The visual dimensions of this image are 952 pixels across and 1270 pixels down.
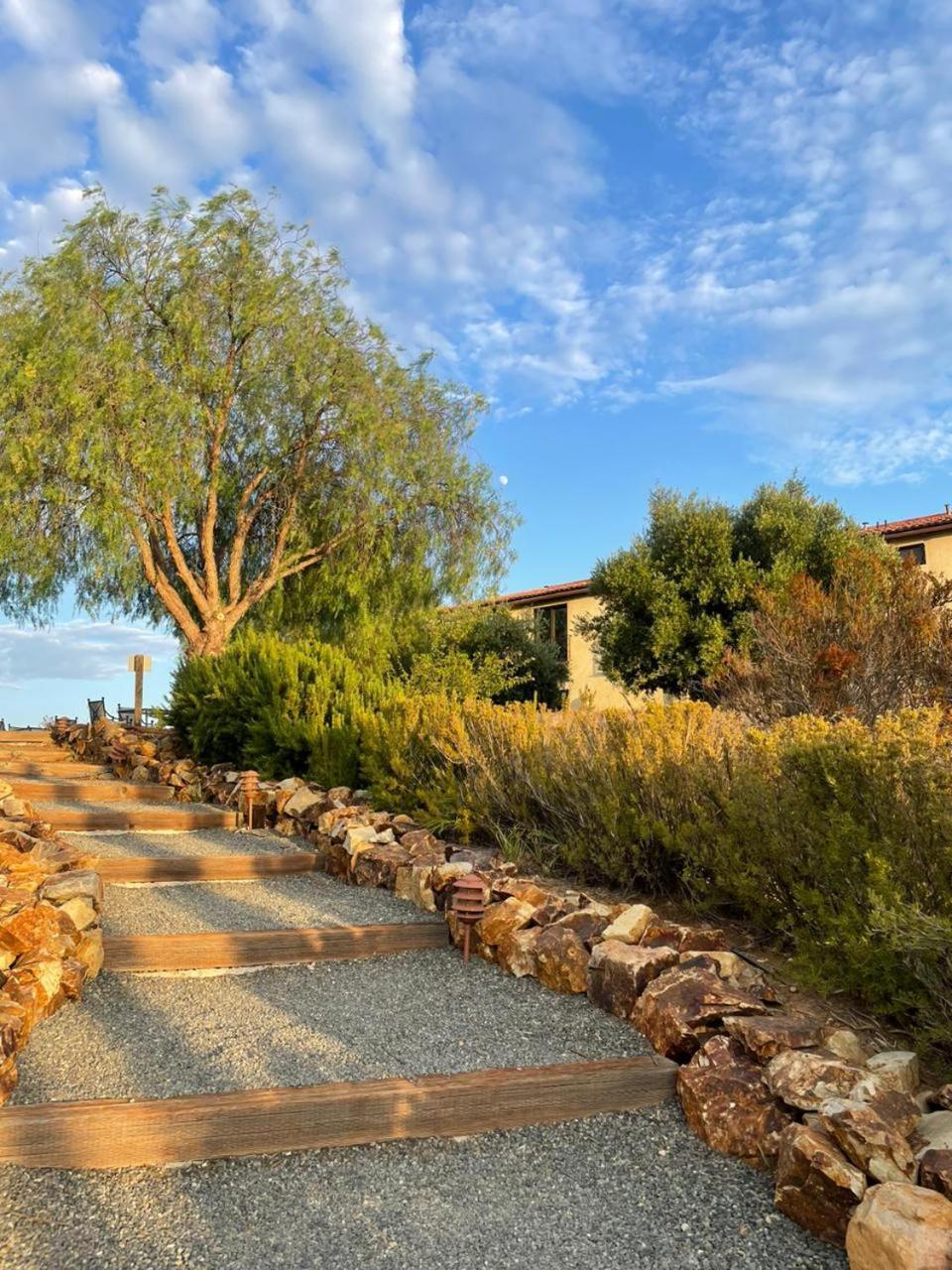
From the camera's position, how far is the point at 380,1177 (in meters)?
2.82

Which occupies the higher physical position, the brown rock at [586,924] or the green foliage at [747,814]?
the green foliage at [747,814]

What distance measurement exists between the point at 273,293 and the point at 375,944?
14027 mm

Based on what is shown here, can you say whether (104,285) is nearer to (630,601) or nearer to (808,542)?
(630,601)

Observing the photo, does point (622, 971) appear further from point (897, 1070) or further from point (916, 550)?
point (916, 550)

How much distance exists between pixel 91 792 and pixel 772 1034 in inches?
330

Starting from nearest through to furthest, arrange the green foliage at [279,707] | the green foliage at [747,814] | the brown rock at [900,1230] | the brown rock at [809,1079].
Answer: the brown rock at [900,1230] < the brown rock at [809,1079] < the green foliage at [747,814] < the green foliage at [279,707]

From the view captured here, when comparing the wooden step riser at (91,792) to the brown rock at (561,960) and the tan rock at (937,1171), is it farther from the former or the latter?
the tan rock at (937,1171)

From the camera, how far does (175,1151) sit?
2.89 m

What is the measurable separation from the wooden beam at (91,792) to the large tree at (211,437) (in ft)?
18.3

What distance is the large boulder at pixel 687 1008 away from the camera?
10.8 feet

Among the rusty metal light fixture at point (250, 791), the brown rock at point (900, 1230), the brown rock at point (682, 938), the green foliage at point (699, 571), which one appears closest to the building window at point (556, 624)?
the green foliage at point (699, 571)

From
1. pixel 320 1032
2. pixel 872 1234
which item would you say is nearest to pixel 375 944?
pixel 320 1032

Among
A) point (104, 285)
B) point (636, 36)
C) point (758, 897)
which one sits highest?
point (104, 285)

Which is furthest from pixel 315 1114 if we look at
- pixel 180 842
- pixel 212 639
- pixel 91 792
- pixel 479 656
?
pixel 212 639
